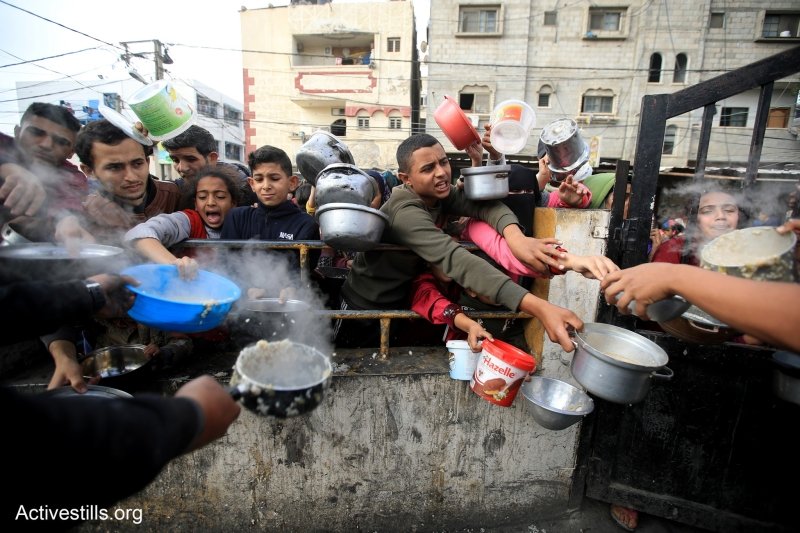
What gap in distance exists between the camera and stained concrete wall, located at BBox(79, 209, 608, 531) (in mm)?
2359

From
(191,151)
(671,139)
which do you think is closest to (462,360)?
(191,151)

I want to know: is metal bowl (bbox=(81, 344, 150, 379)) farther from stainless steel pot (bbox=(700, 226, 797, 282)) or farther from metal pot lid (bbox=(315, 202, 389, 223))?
stainless steel pot (bbox=(700, 226, 797, 282))

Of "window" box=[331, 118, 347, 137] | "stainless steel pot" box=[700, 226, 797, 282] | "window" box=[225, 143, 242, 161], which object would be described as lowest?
"stainless steel pot" box=[700, 226, 797, 282]

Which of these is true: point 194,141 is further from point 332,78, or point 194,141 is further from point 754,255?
point 332,78

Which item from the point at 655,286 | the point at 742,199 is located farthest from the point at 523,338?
the point at 742,199

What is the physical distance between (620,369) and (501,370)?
22.1 inches

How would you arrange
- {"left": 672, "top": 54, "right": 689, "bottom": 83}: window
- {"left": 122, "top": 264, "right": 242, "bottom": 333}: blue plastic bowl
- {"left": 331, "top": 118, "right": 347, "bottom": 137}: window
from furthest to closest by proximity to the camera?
{"left": 331, "top": 118, "right": 347, "bottom": 137}: window
{"left": 672, "top": 54, "right": 689, "bottom": 83}: window
{"left": 122, "top": 264, "right": 242, "bottom": 333}: blue plastic bowl

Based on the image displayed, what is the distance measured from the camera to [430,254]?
7.20ft

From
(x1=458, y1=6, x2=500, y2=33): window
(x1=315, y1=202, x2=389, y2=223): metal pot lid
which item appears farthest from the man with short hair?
(x1=458, y1=6, x2=500, y2=33): window

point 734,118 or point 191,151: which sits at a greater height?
point 734,118

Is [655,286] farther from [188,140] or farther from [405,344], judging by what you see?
[188,140]

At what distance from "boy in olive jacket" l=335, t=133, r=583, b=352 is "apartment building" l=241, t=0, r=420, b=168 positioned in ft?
61.9

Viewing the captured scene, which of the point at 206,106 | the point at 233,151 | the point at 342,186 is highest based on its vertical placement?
the point at 206,106

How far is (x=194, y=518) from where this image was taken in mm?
2396
